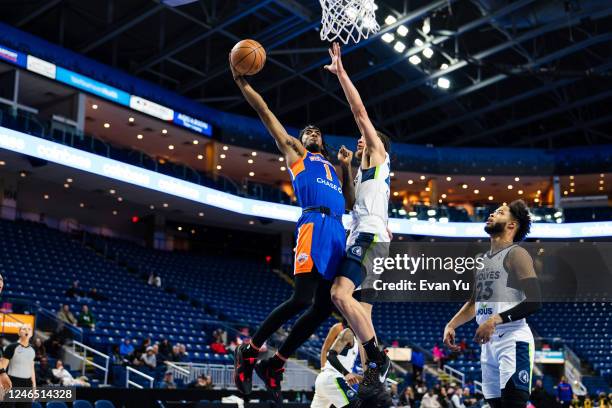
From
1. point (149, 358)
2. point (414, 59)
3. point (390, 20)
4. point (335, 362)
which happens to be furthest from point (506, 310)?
point (414, 59)

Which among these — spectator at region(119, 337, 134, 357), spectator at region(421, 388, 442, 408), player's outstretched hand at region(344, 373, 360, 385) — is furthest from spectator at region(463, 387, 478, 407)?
player's outstretched hand at region(344, 373, 360, 385)

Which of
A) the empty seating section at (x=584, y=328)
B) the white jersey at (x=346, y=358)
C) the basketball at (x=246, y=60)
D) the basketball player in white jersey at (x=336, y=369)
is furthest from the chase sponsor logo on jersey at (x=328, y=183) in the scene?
the empty seating section at (x=584, y=328)

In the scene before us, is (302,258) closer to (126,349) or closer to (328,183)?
(328,183)

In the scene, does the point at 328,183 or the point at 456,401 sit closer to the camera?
the point at 328,183

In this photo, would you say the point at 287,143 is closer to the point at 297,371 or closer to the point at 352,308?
the point at 352,308

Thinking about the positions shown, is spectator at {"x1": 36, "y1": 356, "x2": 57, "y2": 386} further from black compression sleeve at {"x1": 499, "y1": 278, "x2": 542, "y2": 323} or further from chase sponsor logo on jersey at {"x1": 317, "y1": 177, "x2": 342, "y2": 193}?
black compression sleeve at {"x1": 499, "y1": 278, "x2": 542, "y2": 323}

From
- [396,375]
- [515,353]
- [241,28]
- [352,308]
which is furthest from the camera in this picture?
[241,28]

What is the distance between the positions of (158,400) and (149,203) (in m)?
17.6

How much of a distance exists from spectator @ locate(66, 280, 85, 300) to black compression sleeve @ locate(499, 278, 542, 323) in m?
17.8

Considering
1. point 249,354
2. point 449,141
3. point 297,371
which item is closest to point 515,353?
point 249,354

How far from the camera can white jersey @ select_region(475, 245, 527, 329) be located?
5.96 metres

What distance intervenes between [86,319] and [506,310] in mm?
15633

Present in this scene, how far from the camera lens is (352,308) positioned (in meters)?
5.44

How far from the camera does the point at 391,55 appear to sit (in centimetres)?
2992
